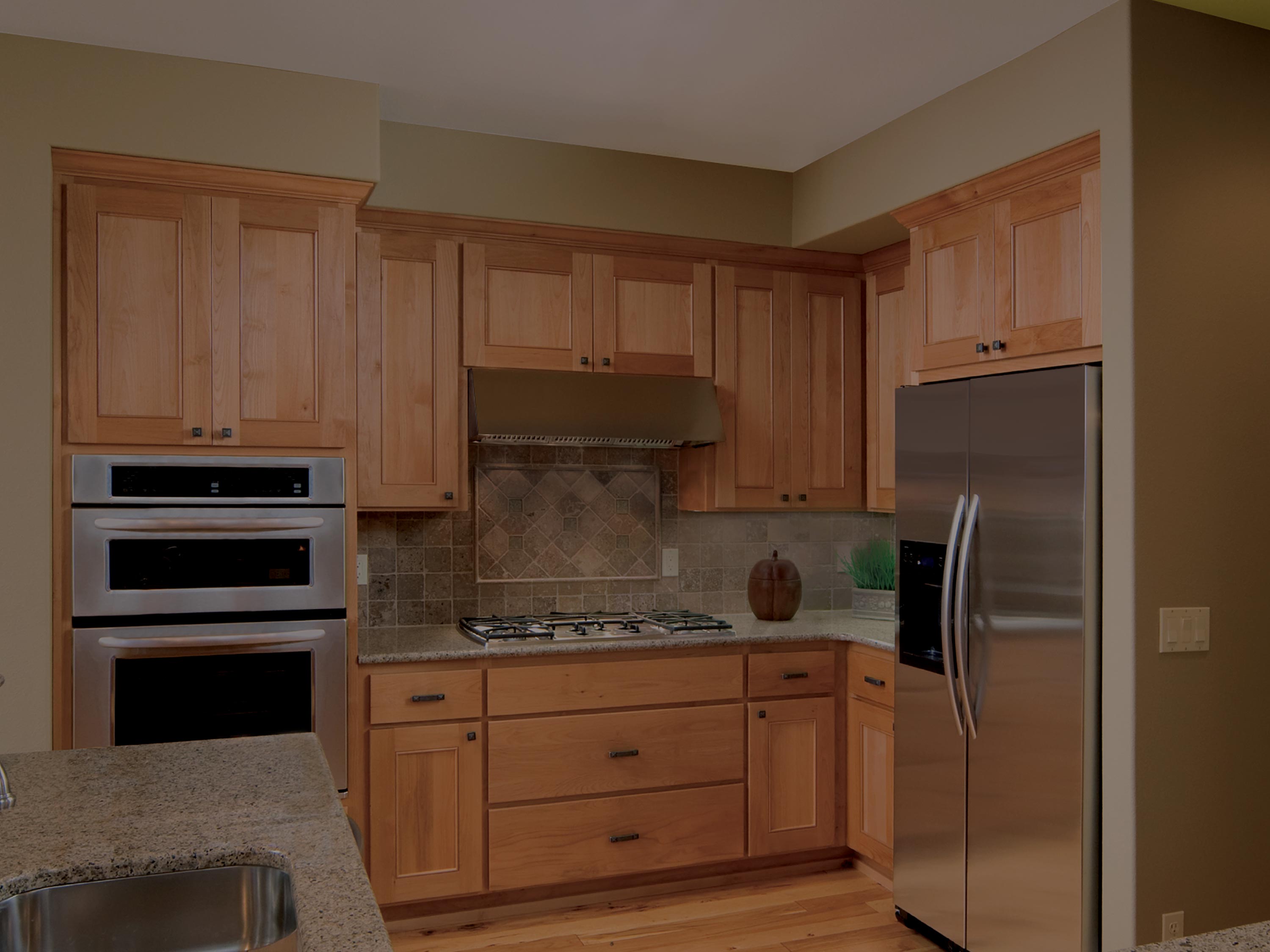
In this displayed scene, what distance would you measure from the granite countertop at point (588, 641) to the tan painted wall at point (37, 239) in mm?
914

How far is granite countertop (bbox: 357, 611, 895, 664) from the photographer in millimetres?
3283

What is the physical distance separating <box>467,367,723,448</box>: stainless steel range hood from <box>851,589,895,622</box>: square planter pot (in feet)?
3.07

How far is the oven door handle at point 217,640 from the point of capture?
288 cm

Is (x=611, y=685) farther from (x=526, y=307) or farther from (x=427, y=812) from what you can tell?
(x=526, y=307)

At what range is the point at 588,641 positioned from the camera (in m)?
3.46

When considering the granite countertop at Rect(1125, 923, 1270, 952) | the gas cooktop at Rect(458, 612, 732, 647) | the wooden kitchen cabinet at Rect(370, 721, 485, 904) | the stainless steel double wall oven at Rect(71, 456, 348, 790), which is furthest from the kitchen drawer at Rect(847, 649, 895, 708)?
the granite countertop at Rect(1125, 923, 1270, 952)

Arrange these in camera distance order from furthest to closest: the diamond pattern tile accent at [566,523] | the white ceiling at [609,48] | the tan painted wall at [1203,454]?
the diamond pattern tile accent at [566,523] → the white ceiling at [609,48] → the tan painted wall at [1203,454]

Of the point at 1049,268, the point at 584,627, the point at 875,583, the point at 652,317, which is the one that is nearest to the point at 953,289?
the point at 1049,268

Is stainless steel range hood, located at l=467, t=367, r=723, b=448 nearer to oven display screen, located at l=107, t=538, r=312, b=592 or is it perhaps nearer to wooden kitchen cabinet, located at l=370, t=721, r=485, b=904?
oven display screen, located at l=107, t=538, r=312, b=592

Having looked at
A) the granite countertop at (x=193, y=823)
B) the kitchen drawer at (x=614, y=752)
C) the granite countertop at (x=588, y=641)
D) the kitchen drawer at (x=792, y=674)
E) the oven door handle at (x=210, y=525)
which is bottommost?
the kitchen drawer at (x=614, y=752)

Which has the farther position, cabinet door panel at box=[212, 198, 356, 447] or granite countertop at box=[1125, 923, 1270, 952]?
cabinet door panel at box=[212, 198, 356, 447]

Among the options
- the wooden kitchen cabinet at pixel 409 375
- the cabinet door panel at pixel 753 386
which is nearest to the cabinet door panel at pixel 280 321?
the wooden kitchen cabinet at pixel 409 375

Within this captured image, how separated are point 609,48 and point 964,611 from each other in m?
1.87

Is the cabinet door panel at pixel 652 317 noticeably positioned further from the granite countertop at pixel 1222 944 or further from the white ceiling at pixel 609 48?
the granite countertop at pixel 1222 944
